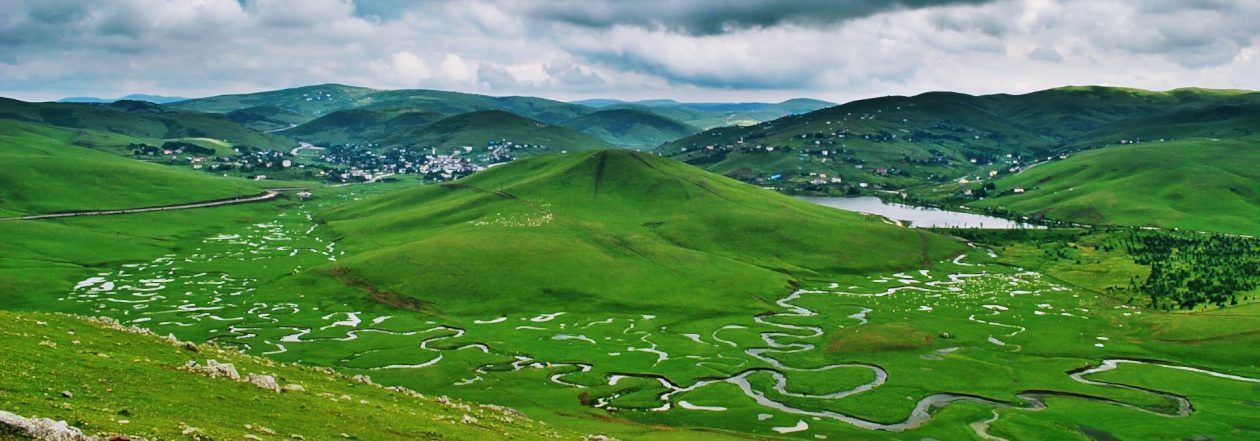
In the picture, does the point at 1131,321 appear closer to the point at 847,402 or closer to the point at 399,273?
the point at 847,402

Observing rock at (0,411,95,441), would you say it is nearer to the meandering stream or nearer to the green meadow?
the green meadow

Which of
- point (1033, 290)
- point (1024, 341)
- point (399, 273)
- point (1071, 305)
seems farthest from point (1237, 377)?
point (399, 273)

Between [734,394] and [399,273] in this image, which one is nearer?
[734,394]

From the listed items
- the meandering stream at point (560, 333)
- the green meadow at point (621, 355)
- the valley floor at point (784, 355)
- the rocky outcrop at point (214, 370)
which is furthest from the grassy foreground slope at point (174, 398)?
the meandering stream at point (560, 333)

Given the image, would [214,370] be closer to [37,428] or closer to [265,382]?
[265,382]

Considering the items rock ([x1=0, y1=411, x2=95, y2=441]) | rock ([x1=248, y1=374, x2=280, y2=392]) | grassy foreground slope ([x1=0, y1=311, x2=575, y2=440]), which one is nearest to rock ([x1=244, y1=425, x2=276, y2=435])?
grassy foreground slope ([x1=0, y1=311, x2=575, y2=440])

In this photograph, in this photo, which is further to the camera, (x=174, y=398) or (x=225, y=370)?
(x=225, y=370)

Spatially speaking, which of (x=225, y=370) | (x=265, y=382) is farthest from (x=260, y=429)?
(x=225, y=370)
